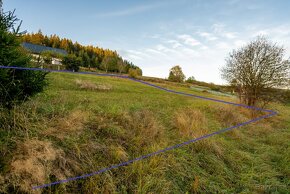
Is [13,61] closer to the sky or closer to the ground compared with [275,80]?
closer to the ground

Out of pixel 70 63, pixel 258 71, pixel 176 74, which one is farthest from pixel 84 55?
pixel 258 71

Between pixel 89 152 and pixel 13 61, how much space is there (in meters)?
2.35

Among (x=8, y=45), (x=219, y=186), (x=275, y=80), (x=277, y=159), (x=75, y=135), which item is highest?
(x=275, y=80)

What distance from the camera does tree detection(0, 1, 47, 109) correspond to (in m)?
2.78

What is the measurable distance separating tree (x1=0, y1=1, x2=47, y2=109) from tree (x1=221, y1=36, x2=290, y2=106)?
1132cm

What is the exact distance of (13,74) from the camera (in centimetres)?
269

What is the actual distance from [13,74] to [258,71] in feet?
39.1

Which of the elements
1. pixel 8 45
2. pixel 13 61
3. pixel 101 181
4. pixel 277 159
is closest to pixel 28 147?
pixel 101 181

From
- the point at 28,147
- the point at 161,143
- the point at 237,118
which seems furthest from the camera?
the point at 237,118

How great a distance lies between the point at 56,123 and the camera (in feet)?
9.70

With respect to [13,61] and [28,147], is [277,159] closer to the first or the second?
[28,147]

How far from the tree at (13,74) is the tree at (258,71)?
11.3 meters

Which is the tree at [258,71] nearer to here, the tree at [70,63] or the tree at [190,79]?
the tree at [70,63]

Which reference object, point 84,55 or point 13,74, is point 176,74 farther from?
point 13,74
